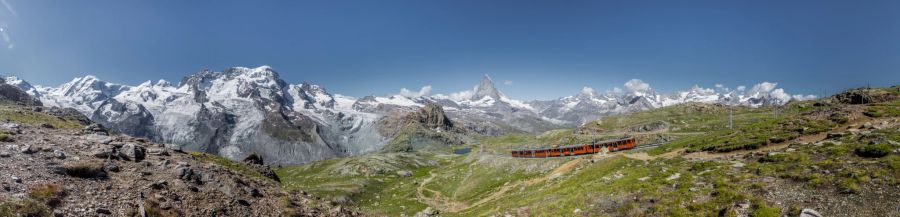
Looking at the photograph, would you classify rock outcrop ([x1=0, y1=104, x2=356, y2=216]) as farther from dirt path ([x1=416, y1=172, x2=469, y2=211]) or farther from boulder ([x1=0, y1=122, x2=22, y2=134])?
dirt path ([x1=416, y1=172, x2=469, y2=211])

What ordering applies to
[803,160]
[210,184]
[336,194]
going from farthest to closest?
[336,194] → [803,160] → [210,184]

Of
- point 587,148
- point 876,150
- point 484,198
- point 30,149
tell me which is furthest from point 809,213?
point 587,148

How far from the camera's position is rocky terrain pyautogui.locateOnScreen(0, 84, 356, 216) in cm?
1966

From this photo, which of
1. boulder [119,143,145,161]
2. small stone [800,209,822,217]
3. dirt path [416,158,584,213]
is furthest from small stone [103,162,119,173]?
dirt path [416,158,584,213]

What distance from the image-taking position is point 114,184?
75.9 ft

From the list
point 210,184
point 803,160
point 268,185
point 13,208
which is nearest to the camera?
point 13,208

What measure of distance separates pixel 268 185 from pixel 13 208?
17.2m

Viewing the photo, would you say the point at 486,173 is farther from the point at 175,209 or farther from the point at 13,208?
the point at 13,208

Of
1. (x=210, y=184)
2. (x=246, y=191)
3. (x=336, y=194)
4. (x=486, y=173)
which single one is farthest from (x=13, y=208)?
(x=336, y=194)

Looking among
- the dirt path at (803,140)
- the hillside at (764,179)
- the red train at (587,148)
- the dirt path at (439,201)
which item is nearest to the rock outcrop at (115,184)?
the hillside at (764,179)

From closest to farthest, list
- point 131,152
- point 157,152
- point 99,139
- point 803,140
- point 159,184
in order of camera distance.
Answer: point 159,184 → point 131,152 → point 99,139 → point 157,152 → point 803,140

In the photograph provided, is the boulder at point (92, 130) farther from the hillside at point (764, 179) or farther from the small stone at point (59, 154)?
the hillside at point (764, 179)

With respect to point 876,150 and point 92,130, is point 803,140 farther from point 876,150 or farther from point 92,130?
point 92,130

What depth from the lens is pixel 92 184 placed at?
22.2m
